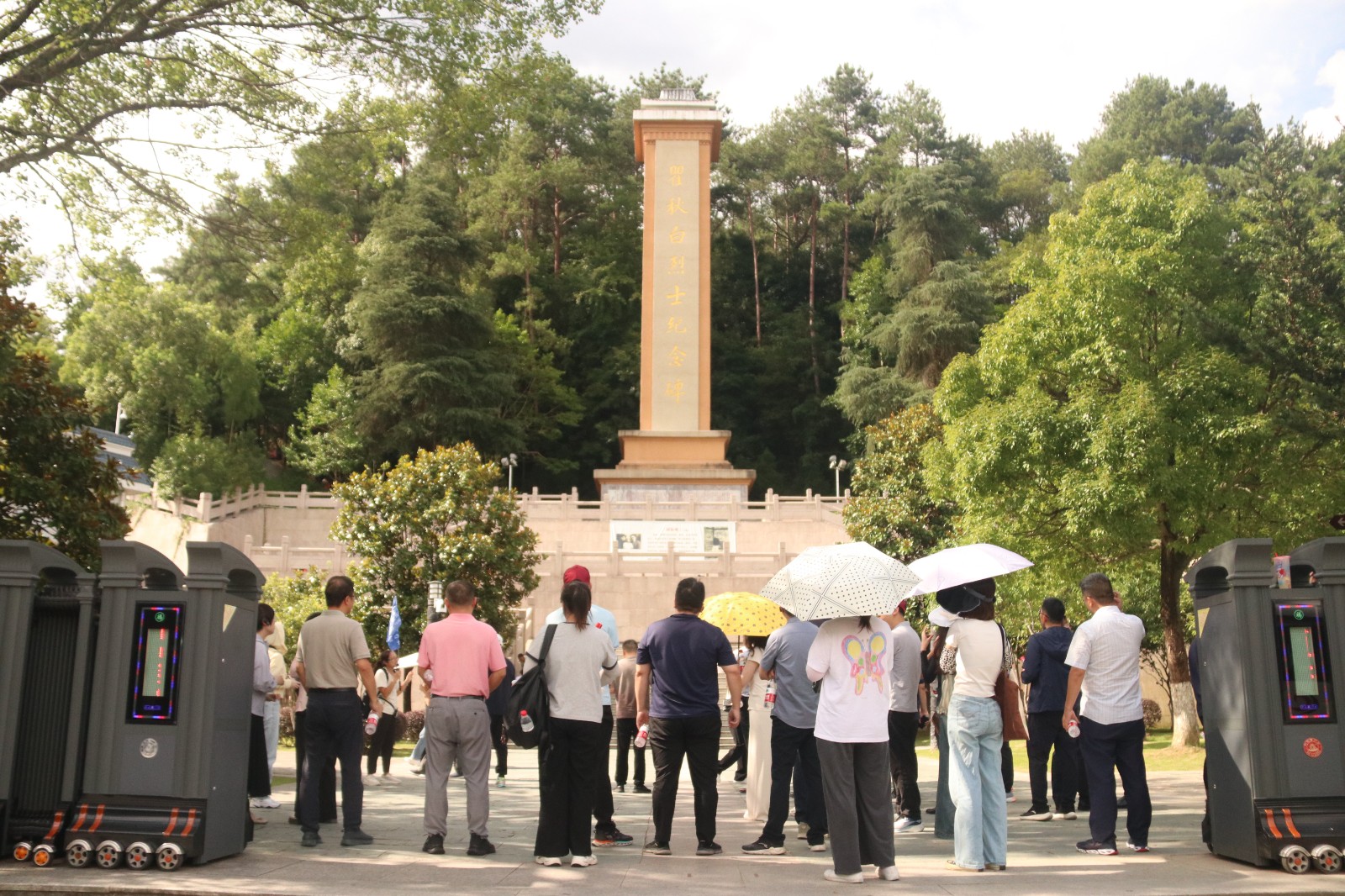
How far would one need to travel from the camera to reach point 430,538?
17.2 m

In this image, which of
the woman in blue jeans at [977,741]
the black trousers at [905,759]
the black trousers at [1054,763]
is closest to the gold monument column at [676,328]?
the black trousers at [1054,763]

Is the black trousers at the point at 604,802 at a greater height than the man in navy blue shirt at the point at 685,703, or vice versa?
the man in navy blue shirt at the point at 685,703

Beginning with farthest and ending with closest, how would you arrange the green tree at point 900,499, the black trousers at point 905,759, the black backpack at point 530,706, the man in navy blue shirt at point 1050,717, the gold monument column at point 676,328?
the gold monument column at point 676,328 → the green tree at point 900,499 → the man in navy blue shirt at point 1050,717 → the black trousers at point 905,759 → the black backpack at point 530,706

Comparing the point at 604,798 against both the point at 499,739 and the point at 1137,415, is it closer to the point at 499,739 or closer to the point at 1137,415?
the point at 499,739

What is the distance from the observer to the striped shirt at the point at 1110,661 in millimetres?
5891

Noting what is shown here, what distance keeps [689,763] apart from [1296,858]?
108 inches

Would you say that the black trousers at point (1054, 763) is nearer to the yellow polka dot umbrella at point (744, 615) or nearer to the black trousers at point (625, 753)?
the yellow polka dot umbrella at point (744, 615)

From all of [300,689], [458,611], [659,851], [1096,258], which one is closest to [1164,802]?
[659,851]

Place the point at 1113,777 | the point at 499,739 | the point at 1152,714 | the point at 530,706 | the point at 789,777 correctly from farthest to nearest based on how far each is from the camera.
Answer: the point at 1152,714 < the point at 499,739 < the point at 789,777 < the point at 1113,777 < the point at 530,706

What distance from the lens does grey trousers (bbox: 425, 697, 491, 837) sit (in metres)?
5.76

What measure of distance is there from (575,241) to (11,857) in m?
32.9

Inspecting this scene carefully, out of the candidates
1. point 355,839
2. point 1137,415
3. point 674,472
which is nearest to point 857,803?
point 355,839

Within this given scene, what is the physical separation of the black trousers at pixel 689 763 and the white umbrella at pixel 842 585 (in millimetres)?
797

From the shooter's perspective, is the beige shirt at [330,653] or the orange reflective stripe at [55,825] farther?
the beige shirt at [330,653]
